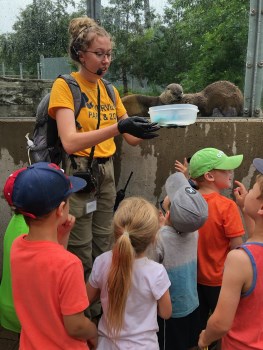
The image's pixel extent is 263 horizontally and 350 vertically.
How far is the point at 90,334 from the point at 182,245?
75 centimetres

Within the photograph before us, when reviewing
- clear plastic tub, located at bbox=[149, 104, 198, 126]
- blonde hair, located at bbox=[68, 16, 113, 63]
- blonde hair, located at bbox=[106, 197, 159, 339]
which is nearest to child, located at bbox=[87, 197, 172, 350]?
blonde hair, located at bbox=[106, 197, 159, 339]

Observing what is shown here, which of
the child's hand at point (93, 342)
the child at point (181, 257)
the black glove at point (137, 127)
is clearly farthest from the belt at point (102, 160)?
the child's hand at point (93, 342)

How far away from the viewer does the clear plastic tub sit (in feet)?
7.77

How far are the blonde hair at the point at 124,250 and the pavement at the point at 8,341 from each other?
140 centimetres

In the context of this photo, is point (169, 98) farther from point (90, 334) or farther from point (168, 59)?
point (90, 334)

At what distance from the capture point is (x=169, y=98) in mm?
3674

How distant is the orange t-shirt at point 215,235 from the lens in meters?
2.38

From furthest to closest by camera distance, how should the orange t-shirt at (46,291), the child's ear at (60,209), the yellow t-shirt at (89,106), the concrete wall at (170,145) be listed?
the concrete wall at (170,145), the yellow t-shirt at (89,106), the child's ear at (60,209), the orange t-shirt at (46,291)

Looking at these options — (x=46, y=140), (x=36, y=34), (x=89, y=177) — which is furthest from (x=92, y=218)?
(x=36, y=34)

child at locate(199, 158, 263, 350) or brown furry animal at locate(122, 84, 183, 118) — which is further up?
brown furry animal at locate(122, 84, 183, 118)

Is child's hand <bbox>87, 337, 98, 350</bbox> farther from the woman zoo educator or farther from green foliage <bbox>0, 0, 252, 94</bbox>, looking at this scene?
green foliage <bbox>0, 0, 252, 94</bbox>

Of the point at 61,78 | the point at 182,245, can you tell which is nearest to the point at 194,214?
the point at 182,245

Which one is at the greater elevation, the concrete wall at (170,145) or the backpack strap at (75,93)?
the backpack strap at (75,93)

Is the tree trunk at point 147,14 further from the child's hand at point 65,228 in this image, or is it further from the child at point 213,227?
the child's hand at point 65,228
